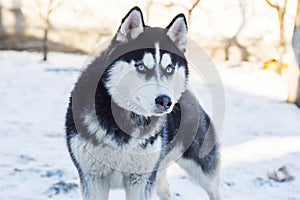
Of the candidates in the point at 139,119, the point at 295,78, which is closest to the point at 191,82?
the point at 295,78

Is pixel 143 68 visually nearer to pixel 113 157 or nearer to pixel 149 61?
pixel 149 61

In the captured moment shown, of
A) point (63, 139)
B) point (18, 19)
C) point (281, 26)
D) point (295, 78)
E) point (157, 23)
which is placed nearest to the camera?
point (63, 139)

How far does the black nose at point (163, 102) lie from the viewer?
2.18 meters

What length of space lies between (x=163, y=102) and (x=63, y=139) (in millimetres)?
2800

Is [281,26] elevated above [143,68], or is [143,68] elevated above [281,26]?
[143,68]

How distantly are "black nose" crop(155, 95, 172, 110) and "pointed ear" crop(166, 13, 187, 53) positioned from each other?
0.46 m

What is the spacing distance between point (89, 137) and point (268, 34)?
935 cm

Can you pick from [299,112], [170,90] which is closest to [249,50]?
[299,112]

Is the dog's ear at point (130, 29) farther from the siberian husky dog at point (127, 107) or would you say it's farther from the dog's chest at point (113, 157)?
the dog's chest at point (113, 157)

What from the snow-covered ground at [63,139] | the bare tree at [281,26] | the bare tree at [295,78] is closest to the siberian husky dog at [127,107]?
the snow-covered ground at [63,139]

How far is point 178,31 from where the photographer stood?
100.0 inches

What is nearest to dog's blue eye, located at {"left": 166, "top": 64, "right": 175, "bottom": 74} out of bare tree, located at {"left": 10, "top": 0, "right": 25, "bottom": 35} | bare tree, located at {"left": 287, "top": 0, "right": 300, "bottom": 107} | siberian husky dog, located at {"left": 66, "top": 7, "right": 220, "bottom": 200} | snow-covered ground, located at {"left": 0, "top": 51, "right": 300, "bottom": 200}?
siberian husky dog, located at {"left": 66, "top": 7, "right": 220, "bottom": 200}

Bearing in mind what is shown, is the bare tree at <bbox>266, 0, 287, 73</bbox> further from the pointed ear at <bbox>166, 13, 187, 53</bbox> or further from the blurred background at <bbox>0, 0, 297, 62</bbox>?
the pointed ear at <bbox>166, 13, 187, 53</bbox>

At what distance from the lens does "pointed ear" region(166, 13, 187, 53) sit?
251 centimetres
